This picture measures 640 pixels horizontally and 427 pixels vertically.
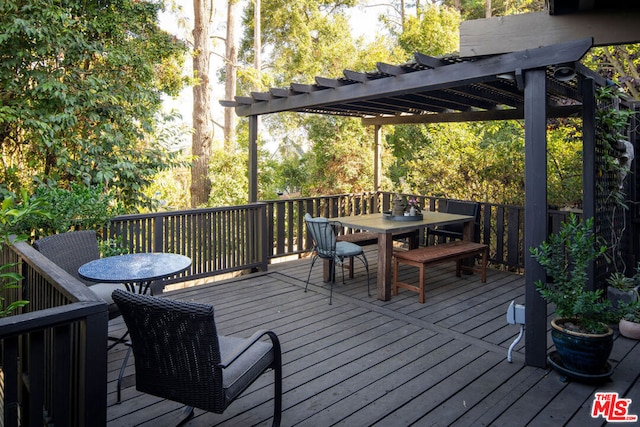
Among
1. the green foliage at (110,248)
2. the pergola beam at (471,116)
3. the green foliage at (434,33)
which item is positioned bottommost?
the green foliage at (110,248)

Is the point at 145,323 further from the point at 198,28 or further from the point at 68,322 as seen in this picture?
the point at 198,28

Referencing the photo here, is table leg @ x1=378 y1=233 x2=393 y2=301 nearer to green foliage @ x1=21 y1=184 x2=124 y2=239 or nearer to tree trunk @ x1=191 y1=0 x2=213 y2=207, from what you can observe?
green foliage @ x1=21 y1=184 x2=124 y2=239

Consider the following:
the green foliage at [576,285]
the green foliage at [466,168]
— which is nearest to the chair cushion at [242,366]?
the green foliage at [576,285]

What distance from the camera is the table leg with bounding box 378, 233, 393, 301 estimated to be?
4.63m

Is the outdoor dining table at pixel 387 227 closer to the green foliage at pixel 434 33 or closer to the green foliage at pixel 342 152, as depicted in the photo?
the green foliage at pixel 342 152

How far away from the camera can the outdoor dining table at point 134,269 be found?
2.80 meters

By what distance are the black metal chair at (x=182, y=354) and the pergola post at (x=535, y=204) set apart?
210cm

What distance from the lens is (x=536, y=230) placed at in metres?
3.17

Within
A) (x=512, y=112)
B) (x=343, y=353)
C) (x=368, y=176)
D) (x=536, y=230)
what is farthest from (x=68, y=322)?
(x=368, y=176)

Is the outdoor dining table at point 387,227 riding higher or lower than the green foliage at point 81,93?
lower

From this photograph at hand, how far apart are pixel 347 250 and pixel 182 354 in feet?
9.63

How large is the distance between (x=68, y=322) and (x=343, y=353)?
2.16 meters

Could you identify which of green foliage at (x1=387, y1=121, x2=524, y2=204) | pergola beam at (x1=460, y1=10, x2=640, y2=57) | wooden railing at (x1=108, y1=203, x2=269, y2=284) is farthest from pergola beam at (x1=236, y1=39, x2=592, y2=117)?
green foliage at (x1=387, y1=121, x2=524, y2=204)

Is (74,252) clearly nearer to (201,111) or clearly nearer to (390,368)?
(390,368)
